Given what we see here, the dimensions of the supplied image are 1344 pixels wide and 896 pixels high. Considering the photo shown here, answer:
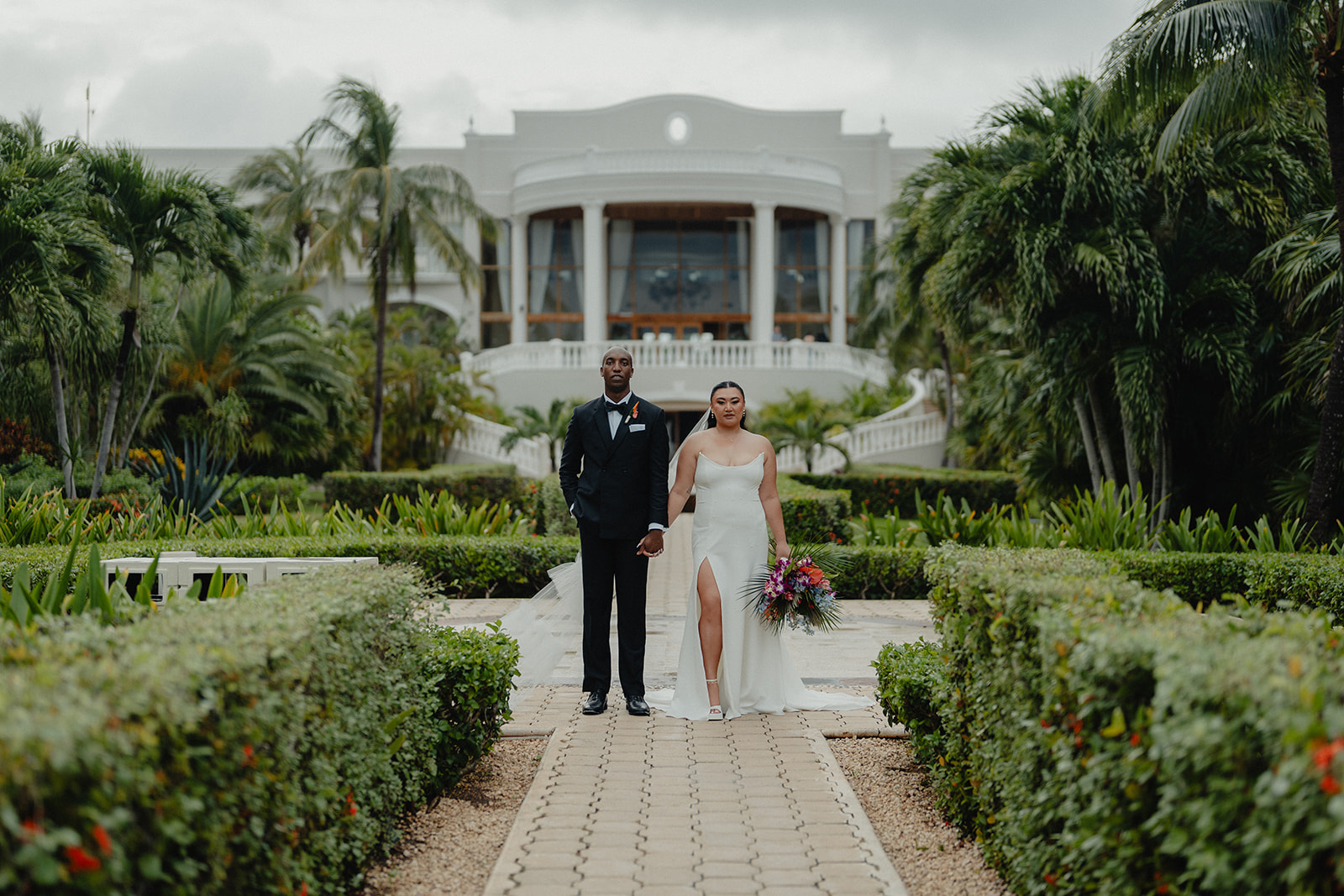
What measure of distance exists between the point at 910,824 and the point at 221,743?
2993mm

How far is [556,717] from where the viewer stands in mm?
5977

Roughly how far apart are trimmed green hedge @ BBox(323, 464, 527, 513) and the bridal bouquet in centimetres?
1313

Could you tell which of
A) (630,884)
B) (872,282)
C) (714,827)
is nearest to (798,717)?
(714,827)

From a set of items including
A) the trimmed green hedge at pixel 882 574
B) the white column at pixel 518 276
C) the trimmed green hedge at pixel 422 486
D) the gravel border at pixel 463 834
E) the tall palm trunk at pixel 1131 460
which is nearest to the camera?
the gravel border at pixel 463 834

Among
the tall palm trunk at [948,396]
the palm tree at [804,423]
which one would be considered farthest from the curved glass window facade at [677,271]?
the tall palm trunk at [948,396]

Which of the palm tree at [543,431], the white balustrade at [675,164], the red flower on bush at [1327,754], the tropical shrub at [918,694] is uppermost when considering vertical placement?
the white balustrade at [675,164]

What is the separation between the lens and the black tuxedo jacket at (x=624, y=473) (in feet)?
18.8

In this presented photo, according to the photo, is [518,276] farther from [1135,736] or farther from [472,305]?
[1135,736]

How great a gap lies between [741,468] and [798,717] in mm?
1379

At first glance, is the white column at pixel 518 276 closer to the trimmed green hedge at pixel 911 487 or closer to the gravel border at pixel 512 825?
the trimmed green hedge at pixel 911 487

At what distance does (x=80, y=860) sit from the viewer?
1.87 m

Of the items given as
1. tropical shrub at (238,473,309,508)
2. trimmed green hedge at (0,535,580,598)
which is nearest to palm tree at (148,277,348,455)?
tropical shrub at (238,473,309,508)

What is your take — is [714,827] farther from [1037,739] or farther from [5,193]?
[5,193]

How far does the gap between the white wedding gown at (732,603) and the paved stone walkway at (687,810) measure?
152mm
